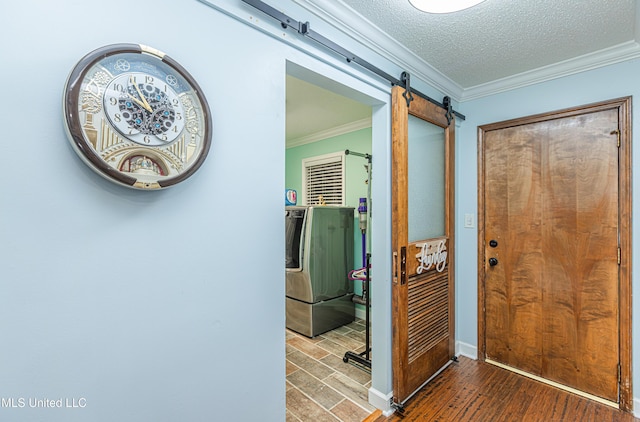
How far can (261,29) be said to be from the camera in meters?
1.31

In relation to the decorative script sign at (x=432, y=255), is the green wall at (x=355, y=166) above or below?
above

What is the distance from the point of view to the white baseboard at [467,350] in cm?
265

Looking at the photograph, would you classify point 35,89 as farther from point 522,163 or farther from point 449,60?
point 522,163

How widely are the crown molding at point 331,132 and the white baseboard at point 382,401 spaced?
2.82m

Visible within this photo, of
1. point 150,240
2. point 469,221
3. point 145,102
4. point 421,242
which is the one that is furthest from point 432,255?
point 145,102

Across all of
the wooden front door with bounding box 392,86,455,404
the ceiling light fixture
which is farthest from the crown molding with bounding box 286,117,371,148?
the ceiling light fixture

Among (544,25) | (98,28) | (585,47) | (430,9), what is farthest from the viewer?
(585,47)

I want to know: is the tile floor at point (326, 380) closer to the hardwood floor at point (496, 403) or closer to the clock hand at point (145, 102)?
the hardwood floor at point (496, 403)

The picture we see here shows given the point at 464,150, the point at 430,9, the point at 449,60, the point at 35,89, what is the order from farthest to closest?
the point at 464,150
the point at 449,60
the point at 430,9
the point at 35,89

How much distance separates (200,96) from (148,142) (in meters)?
0.26

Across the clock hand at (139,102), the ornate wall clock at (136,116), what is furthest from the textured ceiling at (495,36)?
the clock hand at (139,102)

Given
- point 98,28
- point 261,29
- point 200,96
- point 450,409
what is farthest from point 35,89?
point 450,409

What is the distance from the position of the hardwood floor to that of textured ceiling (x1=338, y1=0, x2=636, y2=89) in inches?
93.3

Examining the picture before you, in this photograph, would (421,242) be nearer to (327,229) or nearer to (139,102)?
(327,229)
